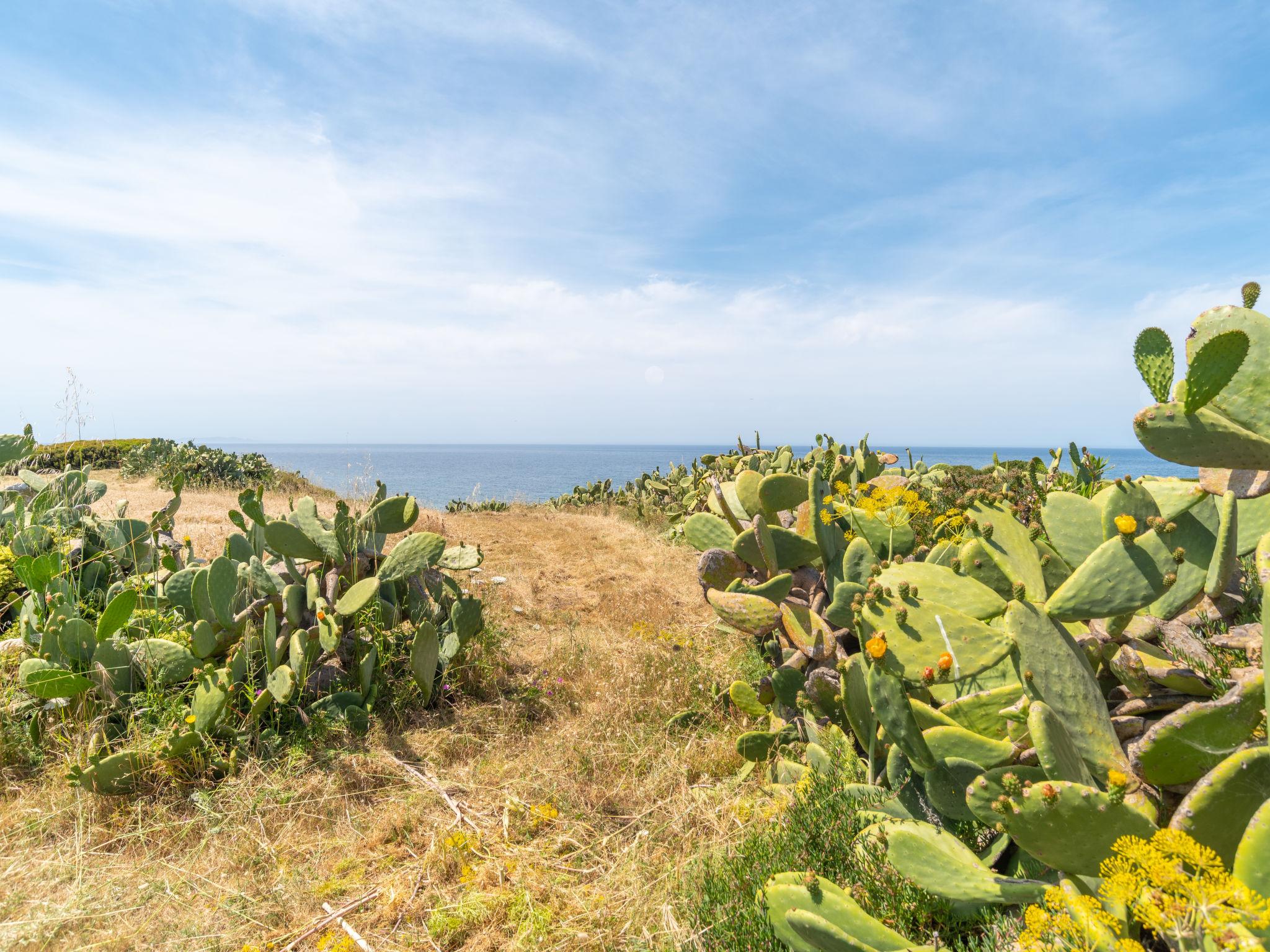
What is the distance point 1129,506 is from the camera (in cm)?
184

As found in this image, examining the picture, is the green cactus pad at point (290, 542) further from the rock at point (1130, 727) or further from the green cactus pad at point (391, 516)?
the rock at point (1130, 727)

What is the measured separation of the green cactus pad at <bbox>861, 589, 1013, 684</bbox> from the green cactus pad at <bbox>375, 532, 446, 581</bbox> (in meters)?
2.99

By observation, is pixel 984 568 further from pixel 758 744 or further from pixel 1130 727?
pixel 758 744

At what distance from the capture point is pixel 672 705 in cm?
404

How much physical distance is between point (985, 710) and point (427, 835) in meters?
2.36

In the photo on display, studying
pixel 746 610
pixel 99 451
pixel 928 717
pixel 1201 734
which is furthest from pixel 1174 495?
pixel 99 451

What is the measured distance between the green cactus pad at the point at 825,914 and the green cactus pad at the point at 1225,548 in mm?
1260

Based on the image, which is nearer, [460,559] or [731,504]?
[731,504]

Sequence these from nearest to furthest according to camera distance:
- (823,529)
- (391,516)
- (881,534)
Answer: (881,534) → (823,529) → (391,516)

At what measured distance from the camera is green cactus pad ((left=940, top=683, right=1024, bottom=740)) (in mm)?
1818

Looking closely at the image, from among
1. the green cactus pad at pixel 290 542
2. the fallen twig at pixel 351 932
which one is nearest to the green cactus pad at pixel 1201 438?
the fallen twig at pixel 351 932

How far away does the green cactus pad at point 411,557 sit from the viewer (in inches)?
164

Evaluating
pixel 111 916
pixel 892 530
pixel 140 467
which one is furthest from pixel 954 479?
pixel 140 467

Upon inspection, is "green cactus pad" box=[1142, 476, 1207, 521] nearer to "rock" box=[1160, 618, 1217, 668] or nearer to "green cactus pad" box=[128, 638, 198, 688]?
"rock" box=[1160, 618, 1217, 668]
